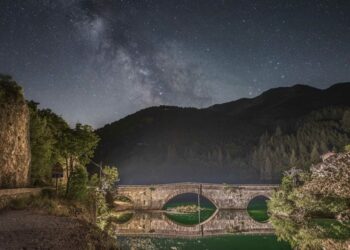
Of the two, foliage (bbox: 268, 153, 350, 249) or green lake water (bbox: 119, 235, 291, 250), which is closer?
foliage (bbox: 268, 153, 350, 249)

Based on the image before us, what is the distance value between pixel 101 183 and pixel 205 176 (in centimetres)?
12463

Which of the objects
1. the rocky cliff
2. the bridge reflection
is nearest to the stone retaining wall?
the rocky cliff

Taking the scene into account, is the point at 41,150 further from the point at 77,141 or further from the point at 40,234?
the point at 40,234

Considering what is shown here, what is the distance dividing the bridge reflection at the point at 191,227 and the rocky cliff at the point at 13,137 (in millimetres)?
12419

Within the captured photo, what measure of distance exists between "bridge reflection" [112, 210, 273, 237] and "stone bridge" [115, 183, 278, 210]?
14.4 feet

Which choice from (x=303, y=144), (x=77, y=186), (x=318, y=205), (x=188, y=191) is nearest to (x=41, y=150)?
(x=77, y=186)

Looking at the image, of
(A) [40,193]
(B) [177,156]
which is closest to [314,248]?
(A) [40,193]

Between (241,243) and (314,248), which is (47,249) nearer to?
(314,248)

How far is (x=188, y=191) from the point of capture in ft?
206

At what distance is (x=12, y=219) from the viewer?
643 inches

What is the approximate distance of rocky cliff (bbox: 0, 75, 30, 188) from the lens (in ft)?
83.5

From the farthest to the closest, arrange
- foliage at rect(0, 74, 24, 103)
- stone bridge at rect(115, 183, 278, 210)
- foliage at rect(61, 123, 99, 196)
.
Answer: stone bridge at rect(115, 183, 278, 210) → foliage at rect(61, 123, 99, 196) → foliage at rect(0, 74, 24, 103)

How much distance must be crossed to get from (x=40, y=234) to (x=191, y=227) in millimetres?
36001

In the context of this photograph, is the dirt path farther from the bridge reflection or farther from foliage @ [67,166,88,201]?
the bridge reflection
